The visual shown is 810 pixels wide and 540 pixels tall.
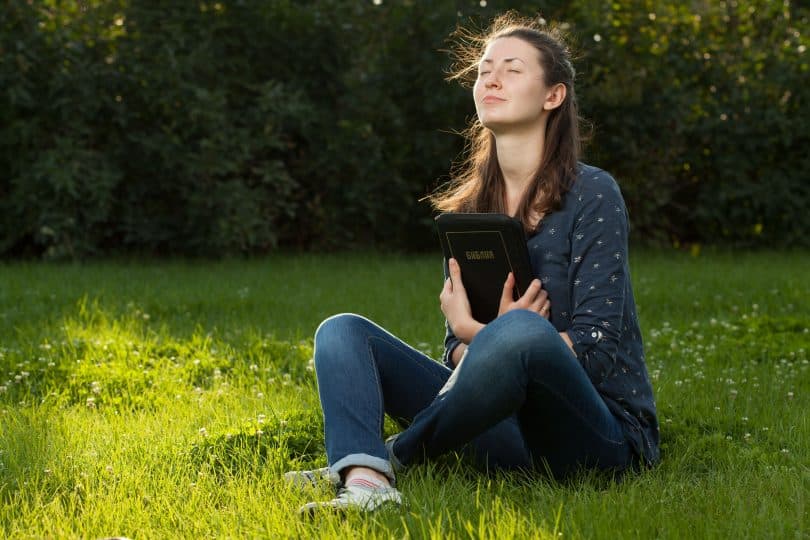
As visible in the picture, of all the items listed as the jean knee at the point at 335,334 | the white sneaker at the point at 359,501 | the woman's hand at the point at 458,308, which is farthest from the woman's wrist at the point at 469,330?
the white sneaker at the point at 359,501

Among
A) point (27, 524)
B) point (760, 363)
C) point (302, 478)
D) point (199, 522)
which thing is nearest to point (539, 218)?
point (302, 478)

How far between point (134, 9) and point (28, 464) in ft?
27.5

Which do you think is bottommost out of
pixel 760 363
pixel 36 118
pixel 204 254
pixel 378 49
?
pixel 204 254

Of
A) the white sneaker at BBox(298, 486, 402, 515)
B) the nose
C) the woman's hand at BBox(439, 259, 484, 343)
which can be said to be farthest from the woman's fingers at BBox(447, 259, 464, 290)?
the white sneaker at BBox(298, 486, 402, 515)

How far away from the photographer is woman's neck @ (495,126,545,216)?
3.59 m

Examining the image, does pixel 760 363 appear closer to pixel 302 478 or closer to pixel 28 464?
pixel 302 478

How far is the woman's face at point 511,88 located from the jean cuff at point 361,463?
3.92 ft

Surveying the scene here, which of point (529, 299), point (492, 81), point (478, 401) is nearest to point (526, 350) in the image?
point (478, 401)

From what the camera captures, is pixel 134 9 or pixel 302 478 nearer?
pixel 302 478

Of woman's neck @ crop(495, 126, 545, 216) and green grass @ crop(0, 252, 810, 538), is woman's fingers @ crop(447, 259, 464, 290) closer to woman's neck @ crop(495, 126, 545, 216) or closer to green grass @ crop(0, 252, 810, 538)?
woman's neck @ crop(495, 126, 545, 216)

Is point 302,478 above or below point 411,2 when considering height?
below

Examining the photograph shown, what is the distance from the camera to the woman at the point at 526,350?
3.06 metres

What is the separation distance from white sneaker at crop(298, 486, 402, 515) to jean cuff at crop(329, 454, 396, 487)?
6cm

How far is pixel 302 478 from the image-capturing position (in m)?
3.32
